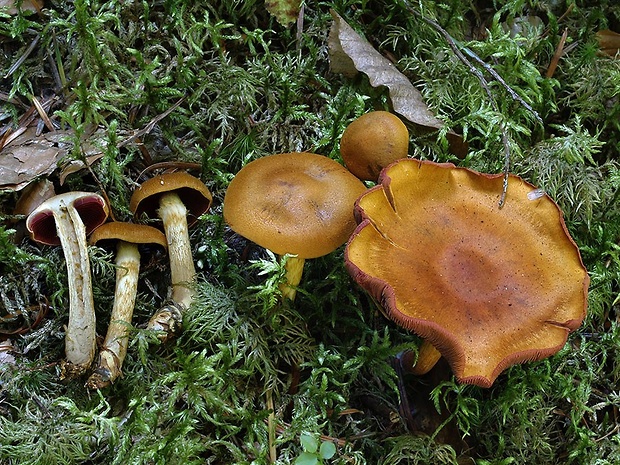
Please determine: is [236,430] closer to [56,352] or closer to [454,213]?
[56,352]

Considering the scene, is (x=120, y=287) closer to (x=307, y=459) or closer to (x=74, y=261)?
(x=74, y=261)

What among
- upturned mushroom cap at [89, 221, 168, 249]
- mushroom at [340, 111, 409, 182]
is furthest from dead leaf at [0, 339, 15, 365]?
mushroom at [340, 111, 409, 182]

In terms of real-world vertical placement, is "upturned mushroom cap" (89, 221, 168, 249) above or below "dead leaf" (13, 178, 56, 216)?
below

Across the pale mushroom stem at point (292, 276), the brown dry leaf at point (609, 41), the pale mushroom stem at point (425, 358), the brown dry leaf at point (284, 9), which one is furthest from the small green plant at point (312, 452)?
the brown dry leaf at point (609, 41)

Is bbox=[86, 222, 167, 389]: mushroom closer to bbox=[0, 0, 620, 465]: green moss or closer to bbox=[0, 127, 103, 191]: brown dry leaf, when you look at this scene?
bbox=[0, 0, 620, 465]: green moss

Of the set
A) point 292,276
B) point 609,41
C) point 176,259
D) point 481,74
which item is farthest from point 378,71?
point 609,41

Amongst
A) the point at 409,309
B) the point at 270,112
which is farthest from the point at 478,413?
the point at 270,112

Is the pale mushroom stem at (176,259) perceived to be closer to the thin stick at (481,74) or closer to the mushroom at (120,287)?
the mushroom at (120,287)
